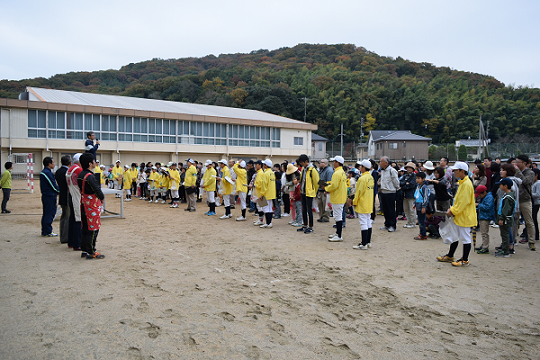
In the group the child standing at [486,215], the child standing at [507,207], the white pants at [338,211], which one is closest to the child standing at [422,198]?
the child standing at [486,215]

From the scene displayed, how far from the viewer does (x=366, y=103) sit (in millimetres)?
63844

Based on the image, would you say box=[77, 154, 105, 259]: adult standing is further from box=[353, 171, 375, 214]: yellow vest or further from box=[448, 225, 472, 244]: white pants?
box=[448, 225, 472, 244]: white pants

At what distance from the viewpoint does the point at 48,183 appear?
7.45m

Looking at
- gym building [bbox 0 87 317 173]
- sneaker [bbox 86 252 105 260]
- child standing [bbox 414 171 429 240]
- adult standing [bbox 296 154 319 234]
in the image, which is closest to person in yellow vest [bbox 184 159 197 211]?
adult standing [bbox 296 154 319 234]

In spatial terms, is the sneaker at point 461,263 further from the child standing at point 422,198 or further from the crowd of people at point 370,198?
the child standing at point 422,198

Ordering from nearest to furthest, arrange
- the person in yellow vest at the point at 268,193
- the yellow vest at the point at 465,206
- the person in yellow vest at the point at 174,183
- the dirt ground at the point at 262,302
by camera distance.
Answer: the dirt ground at the point at 262,302 → the yellow vest at the point at 465,206 → the person in yellow vest at the point at 268,193 → the person in yellow vest at the point at 174,183

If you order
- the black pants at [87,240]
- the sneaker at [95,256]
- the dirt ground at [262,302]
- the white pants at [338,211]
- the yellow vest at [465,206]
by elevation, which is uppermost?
the yellow vest at [465,206]

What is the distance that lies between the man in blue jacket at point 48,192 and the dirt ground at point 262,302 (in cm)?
46

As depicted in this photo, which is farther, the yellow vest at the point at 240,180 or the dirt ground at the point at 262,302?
the yellow vest at the point at 240,180

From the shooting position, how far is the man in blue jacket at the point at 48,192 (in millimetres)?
7323

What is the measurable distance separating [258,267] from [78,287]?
260cm

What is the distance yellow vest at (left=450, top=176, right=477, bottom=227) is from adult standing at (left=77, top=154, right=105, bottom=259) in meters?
6.02

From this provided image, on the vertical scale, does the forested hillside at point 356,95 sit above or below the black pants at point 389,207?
above

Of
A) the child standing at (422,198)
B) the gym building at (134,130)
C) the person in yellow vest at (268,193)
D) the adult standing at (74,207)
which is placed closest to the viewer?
the adult standing at (74,207)
